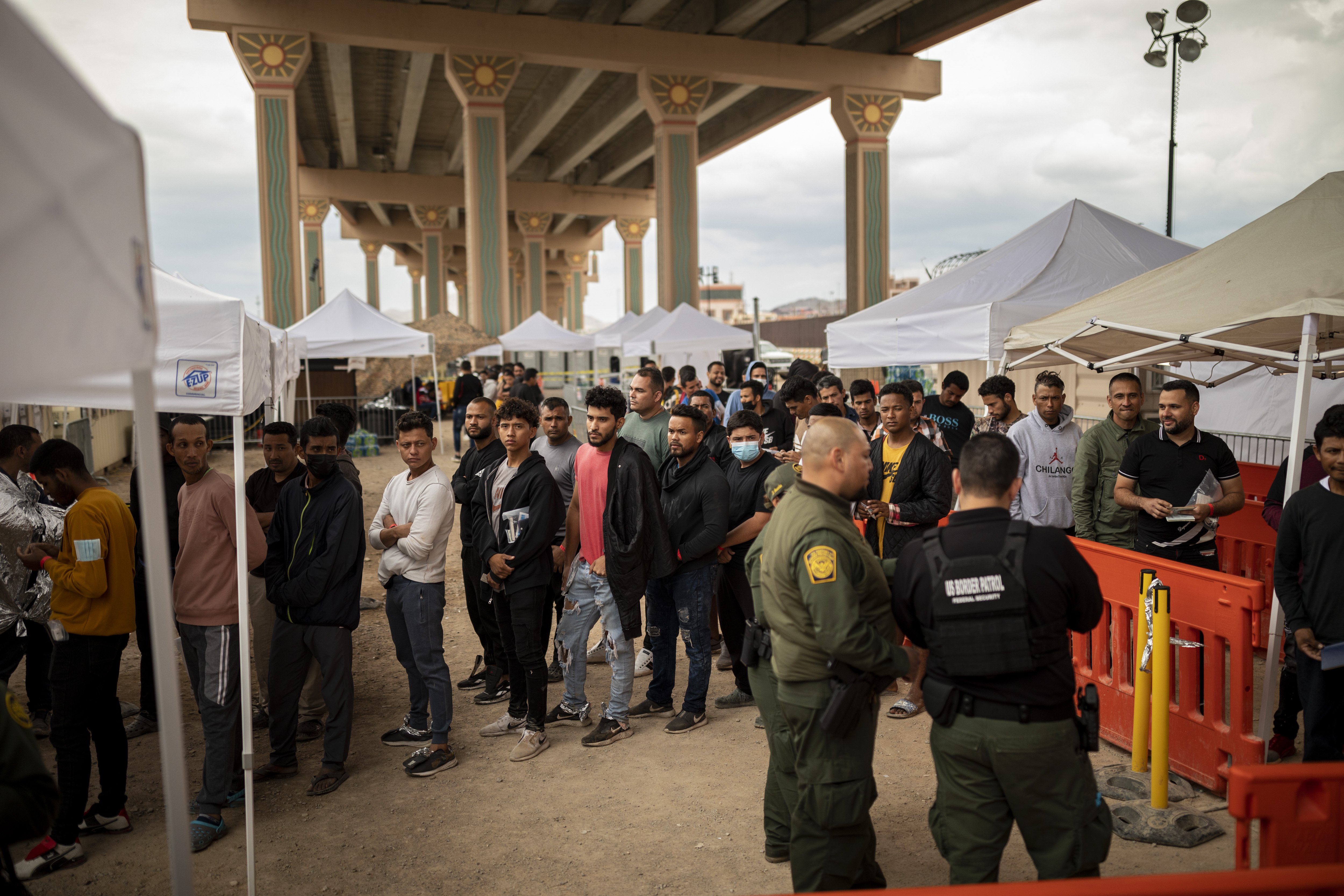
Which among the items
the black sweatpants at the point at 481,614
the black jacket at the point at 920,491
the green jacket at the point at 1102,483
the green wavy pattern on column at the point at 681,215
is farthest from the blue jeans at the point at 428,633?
the green wavy pattern on column at the point at 681,215

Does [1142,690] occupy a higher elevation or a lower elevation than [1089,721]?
lower

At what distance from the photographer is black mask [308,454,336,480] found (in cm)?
470

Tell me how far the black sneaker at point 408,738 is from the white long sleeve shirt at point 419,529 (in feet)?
3.13

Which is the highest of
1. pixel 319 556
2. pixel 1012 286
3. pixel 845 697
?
pixel 1012 286

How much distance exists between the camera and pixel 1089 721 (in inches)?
111

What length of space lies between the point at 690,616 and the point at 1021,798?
286 centimetres

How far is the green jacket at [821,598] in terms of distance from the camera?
2930 mm

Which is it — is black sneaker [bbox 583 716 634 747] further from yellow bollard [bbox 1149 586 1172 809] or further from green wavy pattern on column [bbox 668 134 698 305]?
green wavy pattern on column [bbox 668 134 698 305]

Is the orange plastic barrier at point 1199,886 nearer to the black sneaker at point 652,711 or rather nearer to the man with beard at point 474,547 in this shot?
the black sneaker at point 652,711

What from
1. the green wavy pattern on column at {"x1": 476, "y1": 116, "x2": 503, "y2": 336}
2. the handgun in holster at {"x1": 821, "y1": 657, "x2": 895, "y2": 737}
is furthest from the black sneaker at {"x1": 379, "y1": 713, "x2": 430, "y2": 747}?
the green wavy pattern on column at {"x1": 476, "y1": 116, "x2": 503, "y2": 336}

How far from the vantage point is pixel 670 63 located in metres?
21.5

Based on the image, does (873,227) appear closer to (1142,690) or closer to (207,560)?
(1142,690)

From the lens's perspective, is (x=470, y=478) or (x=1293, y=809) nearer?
(x=1293, y=809)

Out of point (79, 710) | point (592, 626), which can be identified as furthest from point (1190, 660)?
point (79, 710)
